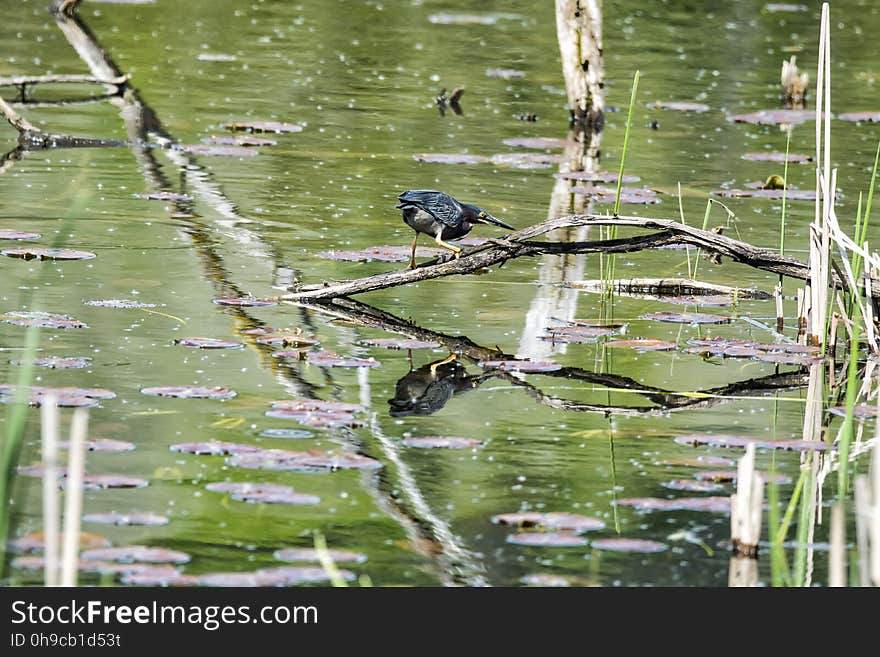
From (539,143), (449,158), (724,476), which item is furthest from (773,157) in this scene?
(724,476)

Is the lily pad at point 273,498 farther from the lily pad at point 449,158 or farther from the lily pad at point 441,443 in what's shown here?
the lily pad at point 449,158

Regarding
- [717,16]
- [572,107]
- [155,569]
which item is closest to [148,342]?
[155,569]

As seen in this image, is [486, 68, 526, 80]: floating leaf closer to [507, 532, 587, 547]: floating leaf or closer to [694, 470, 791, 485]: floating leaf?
[694, 470, 791, 485]: floating leaf

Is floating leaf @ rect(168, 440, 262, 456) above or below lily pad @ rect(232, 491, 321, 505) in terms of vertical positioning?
above

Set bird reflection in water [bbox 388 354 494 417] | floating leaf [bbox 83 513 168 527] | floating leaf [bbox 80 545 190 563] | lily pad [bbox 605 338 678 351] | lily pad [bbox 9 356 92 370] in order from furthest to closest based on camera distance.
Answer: lily pad [bbox 605 338 678 351] < lily pad [bbox 9 356 92 370] < bird reflection in water [bbox 388 354 494 417] < floating leaf [bbox 83 513 168 527] < floating leaf [bbox 80 545 190 563]

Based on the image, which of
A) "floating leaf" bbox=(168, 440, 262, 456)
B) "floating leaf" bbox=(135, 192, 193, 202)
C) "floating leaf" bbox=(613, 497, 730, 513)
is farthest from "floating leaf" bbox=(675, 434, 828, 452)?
"floating leaf" bbox=(135, 192, 193, 202)

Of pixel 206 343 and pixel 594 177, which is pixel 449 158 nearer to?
pixel 594 177

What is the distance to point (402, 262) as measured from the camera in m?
9.08

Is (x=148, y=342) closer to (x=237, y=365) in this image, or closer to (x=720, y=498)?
(x=237, y=365)

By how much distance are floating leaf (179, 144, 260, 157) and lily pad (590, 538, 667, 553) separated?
299 inches

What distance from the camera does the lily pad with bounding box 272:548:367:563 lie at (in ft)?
15.7

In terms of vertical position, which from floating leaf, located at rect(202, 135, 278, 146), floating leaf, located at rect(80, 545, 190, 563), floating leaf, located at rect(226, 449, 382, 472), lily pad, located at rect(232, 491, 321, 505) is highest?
floating leaf, located at rect(202, 135, 278, 146)

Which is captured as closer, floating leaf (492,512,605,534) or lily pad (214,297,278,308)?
floating leaf (492,512,605,534)

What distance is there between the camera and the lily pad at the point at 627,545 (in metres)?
5.03
